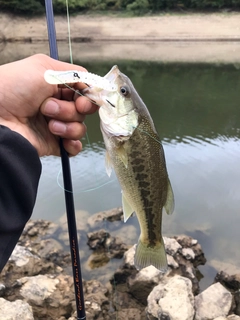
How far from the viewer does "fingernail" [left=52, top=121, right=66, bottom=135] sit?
75.9 inches

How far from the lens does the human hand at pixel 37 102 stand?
5.84 feet

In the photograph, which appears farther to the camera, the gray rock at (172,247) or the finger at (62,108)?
the gray rock at (172,247)

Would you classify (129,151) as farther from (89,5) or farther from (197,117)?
(89,5)

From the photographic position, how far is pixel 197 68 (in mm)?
22125

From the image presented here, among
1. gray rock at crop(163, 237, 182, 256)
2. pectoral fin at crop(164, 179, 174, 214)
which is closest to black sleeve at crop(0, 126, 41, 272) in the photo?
pectoral fin at crop(164, 179, 174, 214)

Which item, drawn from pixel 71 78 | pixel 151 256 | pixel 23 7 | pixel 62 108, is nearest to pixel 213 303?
pixel 151 256

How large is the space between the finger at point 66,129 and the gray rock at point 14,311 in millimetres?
1868

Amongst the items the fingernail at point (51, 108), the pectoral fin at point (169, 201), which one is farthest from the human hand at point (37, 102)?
the pectoral fin at point (169, 201)

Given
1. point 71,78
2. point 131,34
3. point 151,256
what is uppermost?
point 71,78

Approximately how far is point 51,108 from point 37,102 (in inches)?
3.4

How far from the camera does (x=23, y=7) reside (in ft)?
108

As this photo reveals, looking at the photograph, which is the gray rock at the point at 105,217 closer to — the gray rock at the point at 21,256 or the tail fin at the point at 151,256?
the gray rock at the point at 21,256

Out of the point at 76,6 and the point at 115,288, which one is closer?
the point at 115,288

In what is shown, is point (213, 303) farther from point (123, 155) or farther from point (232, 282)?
point (123, 155)
